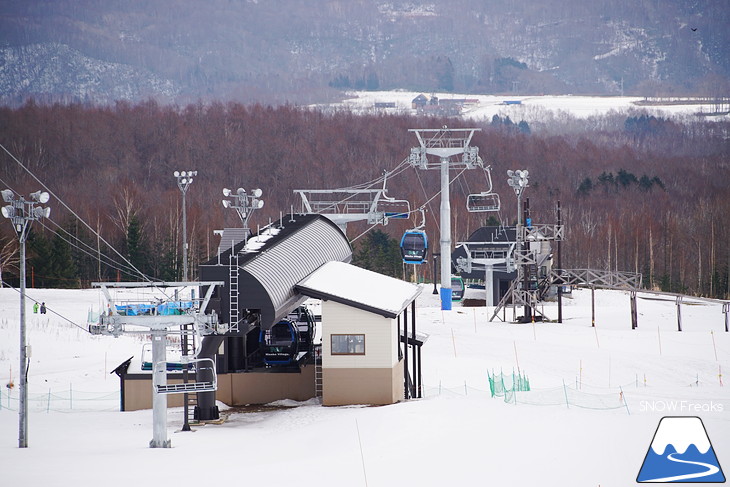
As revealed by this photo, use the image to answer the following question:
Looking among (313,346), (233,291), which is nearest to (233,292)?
(233,291)

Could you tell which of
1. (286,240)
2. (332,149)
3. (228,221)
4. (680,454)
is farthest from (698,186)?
(680,454)

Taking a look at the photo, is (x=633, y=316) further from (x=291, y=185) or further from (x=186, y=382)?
(x=291, y=185)

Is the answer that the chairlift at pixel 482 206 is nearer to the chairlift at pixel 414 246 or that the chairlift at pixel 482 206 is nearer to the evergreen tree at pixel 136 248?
the chairlift at pixel 414 246

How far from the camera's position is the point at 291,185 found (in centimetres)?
14788

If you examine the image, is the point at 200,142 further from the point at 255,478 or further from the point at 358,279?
the point at 255,478

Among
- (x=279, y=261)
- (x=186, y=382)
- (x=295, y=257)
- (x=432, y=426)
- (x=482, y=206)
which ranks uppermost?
(x=482, y=206)

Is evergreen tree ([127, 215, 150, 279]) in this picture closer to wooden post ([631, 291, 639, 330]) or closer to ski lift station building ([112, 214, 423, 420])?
wooden post ([631, 291, 639, 330])

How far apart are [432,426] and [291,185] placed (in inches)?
4842

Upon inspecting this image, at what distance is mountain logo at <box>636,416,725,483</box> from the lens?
2127 centimetres

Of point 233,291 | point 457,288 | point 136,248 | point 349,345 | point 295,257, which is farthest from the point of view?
point 136,248

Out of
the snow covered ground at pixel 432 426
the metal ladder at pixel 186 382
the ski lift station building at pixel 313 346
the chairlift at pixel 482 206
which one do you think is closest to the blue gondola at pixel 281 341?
the ski lift station building at pixel 313 346

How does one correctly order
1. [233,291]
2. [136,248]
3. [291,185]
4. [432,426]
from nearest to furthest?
[432,426]
[233,291]
[136,248]
[291,185]

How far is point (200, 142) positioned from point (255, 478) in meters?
148

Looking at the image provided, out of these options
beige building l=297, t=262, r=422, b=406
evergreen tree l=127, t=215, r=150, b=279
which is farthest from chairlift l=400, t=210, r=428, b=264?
beige building l=297, t=262, r=422, b=406
